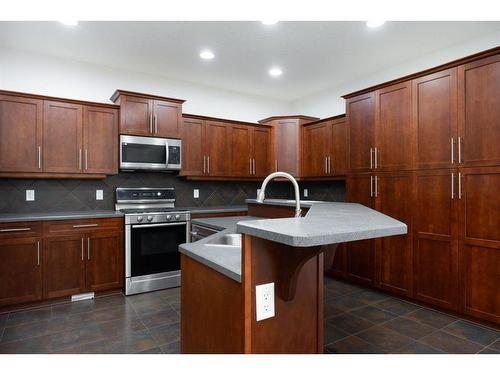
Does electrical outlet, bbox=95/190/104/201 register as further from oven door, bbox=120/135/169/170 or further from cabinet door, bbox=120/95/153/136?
cabinet door, bbox=120/95/153/136

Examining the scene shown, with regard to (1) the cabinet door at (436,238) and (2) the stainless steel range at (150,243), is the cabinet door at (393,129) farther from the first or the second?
(2) the stainless steel range at (150,243)

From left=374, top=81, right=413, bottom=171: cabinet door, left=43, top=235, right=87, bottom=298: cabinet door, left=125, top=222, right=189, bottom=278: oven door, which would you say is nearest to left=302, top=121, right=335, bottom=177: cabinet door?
left=374, top=81, right=413, bottom=171: cabinet door

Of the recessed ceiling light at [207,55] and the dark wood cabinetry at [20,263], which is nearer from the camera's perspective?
the dark wood cabinetry at [20,263]

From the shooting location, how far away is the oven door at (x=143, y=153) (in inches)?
149

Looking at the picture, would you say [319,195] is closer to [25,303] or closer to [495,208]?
[495,208]

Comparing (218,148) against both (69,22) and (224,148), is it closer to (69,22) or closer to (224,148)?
(224,148)

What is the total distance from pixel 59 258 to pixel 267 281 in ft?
9.55

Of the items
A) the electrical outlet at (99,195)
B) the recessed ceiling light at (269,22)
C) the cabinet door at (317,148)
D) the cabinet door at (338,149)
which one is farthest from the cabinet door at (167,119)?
the cabinet door at (338,149)

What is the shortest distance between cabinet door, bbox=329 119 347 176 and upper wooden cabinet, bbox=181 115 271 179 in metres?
1.07

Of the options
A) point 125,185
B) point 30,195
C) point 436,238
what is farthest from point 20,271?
point 436,238

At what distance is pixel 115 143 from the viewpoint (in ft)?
12.5

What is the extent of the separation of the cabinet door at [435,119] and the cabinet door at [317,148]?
4.79 feet

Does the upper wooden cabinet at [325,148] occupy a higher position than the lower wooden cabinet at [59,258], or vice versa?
the upper wooden cabinet at [325,148]

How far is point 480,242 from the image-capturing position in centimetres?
271
